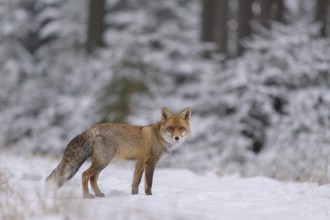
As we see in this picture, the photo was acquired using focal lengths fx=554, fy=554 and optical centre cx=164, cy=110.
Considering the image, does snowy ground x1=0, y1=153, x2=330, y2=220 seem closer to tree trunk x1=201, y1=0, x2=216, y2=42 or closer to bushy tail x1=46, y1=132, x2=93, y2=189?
bushy tail x1=46, y1=132, x2=93, y2=189

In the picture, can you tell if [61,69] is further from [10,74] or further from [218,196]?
[218,196]

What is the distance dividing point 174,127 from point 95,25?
1412cm

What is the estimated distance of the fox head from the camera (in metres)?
7.59

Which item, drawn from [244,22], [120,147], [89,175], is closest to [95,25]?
[244,22]

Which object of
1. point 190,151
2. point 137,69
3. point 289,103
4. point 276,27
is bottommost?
point 190,151

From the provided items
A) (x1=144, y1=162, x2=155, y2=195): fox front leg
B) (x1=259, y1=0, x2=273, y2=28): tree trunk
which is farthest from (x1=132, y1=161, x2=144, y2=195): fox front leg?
(x1=259, y1=0, x2=273, y2=28): tree trunk

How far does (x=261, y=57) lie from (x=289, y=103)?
1.59 metres

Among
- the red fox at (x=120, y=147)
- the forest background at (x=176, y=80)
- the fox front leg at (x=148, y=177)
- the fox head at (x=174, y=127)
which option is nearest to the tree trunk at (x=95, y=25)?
the forest background at (x=176, y=80)

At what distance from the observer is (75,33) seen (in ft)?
79.9

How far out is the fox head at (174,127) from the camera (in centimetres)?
759

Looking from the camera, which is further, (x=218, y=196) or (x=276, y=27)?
(x=276, y=27)

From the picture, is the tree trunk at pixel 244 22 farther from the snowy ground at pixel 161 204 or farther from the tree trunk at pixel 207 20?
the snowy ground at pixel 161 204

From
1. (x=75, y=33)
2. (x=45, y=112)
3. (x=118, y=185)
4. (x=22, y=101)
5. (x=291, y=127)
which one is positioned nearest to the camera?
(x=118, y=185)

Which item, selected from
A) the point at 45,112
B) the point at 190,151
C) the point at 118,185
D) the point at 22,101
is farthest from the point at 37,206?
the point at 22,101
